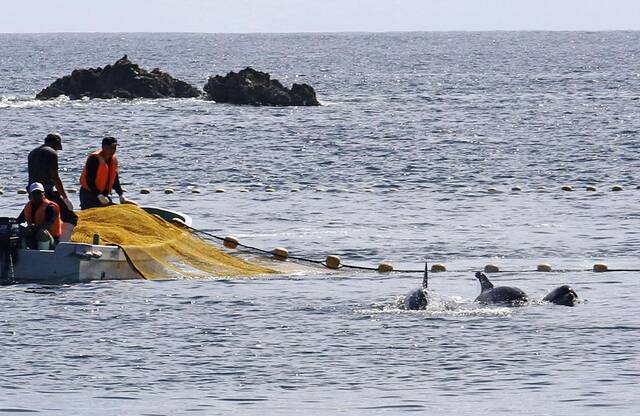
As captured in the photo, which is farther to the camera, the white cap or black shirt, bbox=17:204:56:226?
black shirt, bbox=17:204:56:226

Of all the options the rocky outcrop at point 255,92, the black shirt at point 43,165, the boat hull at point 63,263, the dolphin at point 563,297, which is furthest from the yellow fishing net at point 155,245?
the rocky outcrop at point 255,92

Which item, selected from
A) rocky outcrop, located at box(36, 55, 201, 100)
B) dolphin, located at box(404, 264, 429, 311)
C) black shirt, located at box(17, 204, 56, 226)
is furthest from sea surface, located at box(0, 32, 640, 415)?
rocky outcrop, located at box(36, 55, 201, 100)

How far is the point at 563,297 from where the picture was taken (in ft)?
75.8

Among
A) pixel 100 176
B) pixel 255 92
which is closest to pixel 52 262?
pixel 100 176

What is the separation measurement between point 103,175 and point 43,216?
85.8 inches

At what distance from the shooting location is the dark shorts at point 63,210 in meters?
24.3

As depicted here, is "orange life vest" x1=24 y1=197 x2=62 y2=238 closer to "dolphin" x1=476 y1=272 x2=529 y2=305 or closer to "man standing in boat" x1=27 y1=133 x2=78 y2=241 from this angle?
"man standing in boat" x1=27 y1=133 x2=78 y2=241

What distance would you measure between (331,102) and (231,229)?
57974mm

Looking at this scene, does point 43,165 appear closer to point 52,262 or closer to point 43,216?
point 43,216

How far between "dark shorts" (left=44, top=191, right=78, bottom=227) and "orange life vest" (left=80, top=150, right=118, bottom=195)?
1042 millimetres

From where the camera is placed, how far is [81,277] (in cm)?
2398

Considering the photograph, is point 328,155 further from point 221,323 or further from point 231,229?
point 221,323

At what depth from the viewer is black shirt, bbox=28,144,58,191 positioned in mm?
24078

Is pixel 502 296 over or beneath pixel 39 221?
beneath
